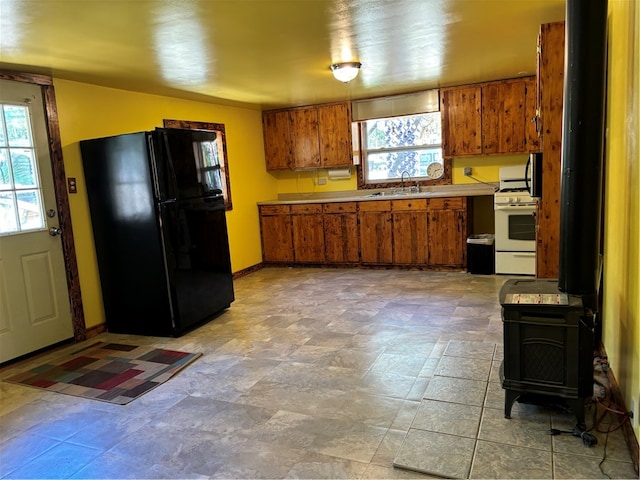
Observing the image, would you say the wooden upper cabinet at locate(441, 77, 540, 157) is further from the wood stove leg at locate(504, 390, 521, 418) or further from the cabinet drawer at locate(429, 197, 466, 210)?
the wood stove leg at locate(504, 390, 521, 418)

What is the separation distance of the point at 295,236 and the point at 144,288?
2.84 m

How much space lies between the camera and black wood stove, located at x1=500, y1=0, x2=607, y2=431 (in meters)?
2.08

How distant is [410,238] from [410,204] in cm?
43

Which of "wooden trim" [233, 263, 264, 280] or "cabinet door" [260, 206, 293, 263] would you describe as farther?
"cabinet door" [260, 206, 293, 263]

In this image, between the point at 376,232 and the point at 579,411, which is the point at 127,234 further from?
the point at 579,411

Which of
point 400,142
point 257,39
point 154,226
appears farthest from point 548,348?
point 400,142

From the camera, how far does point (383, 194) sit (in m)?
6.26

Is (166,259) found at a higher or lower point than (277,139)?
lower

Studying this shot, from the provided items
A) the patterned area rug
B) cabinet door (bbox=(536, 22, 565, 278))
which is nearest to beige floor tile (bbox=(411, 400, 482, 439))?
cabinet door (bbox=(536, 22, 565, 278))

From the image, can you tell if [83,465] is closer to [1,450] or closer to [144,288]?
[1,450]

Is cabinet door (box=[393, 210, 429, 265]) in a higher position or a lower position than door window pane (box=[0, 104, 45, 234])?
lower

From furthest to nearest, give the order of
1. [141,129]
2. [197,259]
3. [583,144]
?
[141,129] → [197,259] → [583,144]

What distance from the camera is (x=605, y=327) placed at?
275cm

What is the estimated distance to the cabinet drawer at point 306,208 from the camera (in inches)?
247
